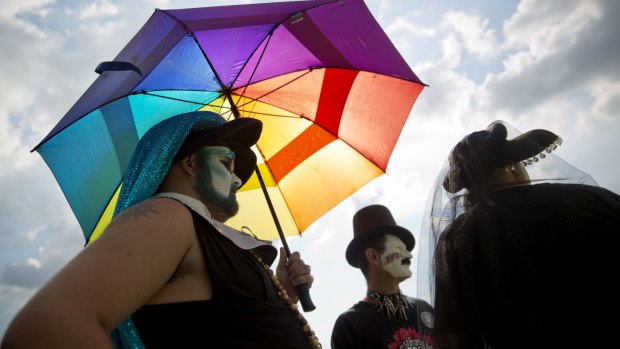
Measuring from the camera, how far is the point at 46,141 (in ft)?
9.72

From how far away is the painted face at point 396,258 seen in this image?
12.5ft

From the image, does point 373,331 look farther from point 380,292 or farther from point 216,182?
point 216,182

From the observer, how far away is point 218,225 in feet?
5.63

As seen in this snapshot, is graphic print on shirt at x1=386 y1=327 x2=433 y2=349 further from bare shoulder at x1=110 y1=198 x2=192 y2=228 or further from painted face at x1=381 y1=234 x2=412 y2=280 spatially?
bare shoulder at x1=110 y1=198 x2=192 y2=228

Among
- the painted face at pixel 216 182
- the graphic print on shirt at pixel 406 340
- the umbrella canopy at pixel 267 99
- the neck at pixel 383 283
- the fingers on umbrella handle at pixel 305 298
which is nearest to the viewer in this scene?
the painted face at pixel 216 182

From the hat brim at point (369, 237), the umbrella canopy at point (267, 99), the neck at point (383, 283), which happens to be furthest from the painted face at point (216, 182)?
the hat brim at point (369, 237)

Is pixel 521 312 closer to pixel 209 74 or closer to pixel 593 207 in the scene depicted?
pixel 593 207

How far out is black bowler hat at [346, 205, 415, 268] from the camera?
412 centimetres

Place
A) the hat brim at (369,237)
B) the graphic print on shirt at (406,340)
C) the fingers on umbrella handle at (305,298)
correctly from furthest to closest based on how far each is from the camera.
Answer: the hat brim at (369,237) → the graphic print on shirt at (406,340) → the fingers on umbrella handle at (305,298)

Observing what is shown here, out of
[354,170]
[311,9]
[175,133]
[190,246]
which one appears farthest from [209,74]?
[190,246]

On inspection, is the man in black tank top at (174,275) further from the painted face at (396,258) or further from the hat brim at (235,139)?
the painted face at (396,258)

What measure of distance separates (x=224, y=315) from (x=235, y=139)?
3.60ft

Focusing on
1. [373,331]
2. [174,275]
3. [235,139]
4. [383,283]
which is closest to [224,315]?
[174,275]

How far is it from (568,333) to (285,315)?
3.48ft
